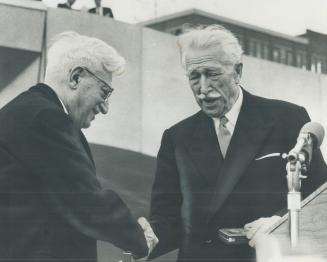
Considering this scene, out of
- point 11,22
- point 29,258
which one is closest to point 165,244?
point 29,258

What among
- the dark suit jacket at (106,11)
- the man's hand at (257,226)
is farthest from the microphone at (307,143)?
the dark suit jacket at (106,11)

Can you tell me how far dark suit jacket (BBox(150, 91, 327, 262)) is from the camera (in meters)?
3.45

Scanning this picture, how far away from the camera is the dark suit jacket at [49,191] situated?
307 centimetres

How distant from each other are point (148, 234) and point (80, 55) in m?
0.96

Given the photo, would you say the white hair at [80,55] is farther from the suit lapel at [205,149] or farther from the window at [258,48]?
the window at [258,48]

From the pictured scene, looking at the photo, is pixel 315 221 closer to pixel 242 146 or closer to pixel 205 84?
pixel 242 146

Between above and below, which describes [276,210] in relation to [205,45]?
below

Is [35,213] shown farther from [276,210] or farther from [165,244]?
[276,210]

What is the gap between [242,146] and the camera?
3561 mm

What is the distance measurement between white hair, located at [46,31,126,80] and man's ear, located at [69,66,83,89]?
0.02m

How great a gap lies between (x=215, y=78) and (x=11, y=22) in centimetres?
112

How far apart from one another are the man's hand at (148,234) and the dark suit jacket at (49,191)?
0.18 metres

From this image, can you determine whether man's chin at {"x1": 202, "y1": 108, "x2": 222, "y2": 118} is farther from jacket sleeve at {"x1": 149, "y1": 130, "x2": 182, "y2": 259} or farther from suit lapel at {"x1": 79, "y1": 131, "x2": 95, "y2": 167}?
suit lapel at {"x1": 79, "y1": 131, "x2": 95, "y2": 167}

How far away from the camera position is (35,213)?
10.4 ft
